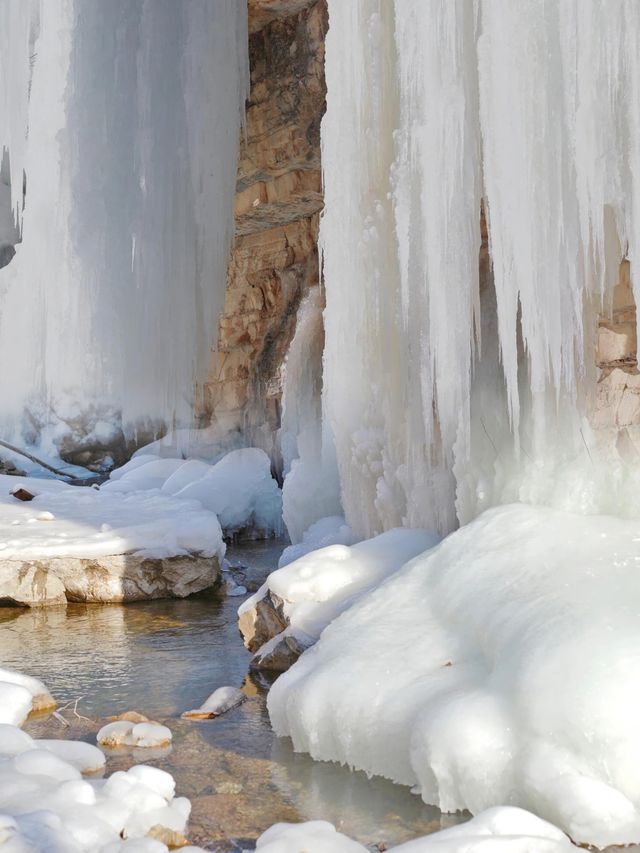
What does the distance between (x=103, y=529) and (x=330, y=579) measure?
14.6 feet

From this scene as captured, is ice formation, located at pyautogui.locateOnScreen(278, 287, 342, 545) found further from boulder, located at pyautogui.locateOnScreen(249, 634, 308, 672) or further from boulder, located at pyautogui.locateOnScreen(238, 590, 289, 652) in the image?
boulder, located at pyautogui.locateOnScreen(249, 634, 308, 672)

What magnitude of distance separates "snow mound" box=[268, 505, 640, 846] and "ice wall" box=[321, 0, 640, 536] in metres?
0.82

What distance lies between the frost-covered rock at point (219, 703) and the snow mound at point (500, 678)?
1.56ft

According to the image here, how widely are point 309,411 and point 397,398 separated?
22.1ft

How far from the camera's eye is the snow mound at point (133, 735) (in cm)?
436

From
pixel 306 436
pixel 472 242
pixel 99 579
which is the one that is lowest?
pixel 99 579

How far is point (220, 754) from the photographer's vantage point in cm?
421

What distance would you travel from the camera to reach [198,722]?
475cm

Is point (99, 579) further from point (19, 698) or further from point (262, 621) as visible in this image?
point (19, 698)

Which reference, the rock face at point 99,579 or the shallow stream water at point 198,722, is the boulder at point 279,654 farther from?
the rock face at point 99,579

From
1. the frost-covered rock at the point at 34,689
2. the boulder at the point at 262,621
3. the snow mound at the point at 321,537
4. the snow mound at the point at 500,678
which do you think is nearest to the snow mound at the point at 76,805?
the snow mound at the point at 500,678

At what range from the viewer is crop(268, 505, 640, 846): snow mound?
10.4 ft

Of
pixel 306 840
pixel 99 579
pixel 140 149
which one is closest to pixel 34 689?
pixel 306 840

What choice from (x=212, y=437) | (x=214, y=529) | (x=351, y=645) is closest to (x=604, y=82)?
(x=351, y=645)
